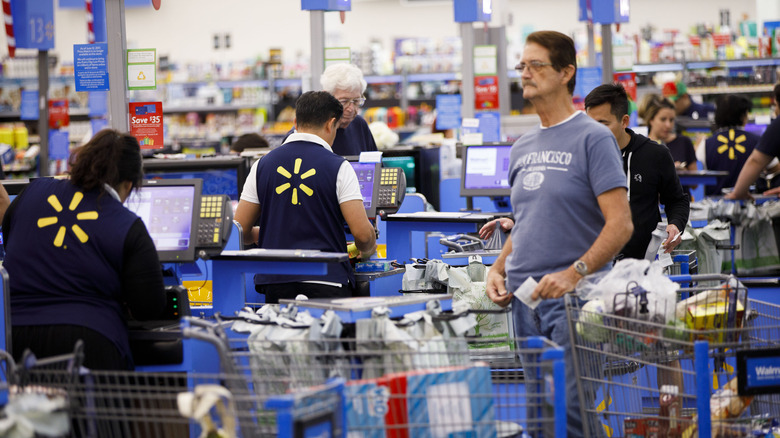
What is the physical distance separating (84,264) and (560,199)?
153 cm

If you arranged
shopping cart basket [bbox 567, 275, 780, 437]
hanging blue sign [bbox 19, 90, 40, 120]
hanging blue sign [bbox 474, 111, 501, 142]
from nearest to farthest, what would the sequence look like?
shopping cart basket [bbox 567, 275, 780, 437], hanging blue sign [bbox 474, 111, 501, 142], hanging blue sign [bbox 19, 90, 40, 120]

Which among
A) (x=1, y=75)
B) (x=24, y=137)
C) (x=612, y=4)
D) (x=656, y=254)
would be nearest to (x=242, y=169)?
(x=656, y=254)

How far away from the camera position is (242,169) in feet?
19.8

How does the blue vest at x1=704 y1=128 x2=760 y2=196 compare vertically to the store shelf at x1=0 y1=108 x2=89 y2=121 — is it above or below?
below

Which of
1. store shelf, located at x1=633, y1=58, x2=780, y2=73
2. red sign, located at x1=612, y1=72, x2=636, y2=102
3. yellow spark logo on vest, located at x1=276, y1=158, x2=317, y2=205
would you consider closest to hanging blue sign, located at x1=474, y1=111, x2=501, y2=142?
red sign, located at x1=612, y1=72, x2=636, y2=102

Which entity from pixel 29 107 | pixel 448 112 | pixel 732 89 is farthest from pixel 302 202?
pixel 732 89

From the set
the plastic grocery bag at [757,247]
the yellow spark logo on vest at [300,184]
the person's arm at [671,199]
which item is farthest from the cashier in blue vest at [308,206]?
the plastic grocery bag at [757,247]

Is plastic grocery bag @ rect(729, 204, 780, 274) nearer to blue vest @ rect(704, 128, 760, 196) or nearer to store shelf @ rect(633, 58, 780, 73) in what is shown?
blue vest @ rect(704, 128, 760, 196)

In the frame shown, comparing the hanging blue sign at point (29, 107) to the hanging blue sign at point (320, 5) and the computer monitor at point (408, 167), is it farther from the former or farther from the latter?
the computer monitor at point (408, 167)

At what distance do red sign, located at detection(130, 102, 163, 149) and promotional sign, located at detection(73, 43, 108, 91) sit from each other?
22 centimetres

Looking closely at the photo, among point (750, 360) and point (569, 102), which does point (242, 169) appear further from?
point (750, 360)

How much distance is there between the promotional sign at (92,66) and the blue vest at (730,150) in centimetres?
526

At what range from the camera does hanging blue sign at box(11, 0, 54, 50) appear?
32.7ft

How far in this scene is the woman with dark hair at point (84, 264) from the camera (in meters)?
3.12
